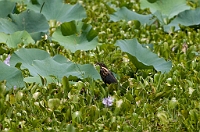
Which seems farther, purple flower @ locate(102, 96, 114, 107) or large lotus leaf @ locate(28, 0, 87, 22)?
large lotus leaf @ locate(28, 0, 87, 22)

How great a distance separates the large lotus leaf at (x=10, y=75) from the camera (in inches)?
119

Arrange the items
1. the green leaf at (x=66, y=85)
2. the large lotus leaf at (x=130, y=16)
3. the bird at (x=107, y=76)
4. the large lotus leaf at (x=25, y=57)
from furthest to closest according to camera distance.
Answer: the large lotus leaf at (x=130, y=16) < the large lotus leaf at (x=25, y=57) < the bird at (x=107, y=76) < the green leaf at (x=66, y=85)

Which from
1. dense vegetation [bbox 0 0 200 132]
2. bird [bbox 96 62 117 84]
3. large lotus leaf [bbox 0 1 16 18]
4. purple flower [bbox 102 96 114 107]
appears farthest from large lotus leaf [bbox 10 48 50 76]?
large lotus leaf [bbox 0 1 16 18]

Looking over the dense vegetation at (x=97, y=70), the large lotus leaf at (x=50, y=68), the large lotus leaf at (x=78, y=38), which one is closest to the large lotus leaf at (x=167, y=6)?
the dense vegetation at (x=97, y=70)

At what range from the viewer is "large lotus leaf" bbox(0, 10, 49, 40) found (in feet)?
12.6

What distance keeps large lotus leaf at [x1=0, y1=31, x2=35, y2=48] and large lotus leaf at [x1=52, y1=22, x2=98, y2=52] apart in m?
0.19

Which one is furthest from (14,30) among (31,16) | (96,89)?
(96,89)

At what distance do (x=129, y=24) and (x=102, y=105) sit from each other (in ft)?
5.45

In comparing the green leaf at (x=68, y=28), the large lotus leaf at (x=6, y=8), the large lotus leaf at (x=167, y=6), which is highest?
the large lotus leaf at (x=167, y=6)

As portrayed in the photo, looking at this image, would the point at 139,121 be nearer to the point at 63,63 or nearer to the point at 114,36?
the point at 63,63

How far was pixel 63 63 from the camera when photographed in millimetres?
3227

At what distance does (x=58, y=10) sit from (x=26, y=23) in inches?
12.2

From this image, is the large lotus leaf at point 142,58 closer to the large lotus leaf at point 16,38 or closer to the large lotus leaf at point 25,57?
the large lotus leaf at point 25,57

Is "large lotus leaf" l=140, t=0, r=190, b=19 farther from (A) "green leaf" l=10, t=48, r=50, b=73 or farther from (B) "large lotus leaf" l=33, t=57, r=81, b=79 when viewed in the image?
(B) "large lotus leaf" l=33, t=57, r=81, b=79
